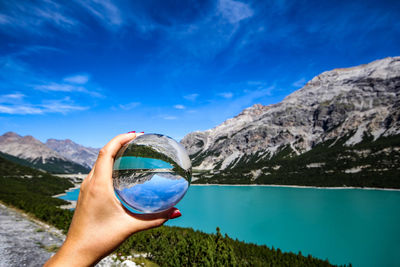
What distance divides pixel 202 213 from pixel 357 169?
87.9 meters

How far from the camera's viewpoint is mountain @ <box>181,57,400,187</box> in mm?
97062

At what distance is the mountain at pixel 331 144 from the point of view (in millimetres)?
97062

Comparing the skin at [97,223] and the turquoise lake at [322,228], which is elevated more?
the skin at [97,223]

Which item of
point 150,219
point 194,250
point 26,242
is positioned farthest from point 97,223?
point 26,242

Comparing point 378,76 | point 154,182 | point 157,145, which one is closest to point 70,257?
point 154,182

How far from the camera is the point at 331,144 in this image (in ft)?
494

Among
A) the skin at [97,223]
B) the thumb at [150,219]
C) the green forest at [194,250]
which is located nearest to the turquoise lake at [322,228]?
the green forest at [194,250]

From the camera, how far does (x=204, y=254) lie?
23.4ft

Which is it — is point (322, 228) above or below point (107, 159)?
below

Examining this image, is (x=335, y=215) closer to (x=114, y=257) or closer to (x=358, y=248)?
(x=358, y=248)

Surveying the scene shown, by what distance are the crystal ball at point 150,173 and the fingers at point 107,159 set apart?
0.11m

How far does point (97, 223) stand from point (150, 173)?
714 millimetres

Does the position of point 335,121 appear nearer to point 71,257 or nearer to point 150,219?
point 150,219

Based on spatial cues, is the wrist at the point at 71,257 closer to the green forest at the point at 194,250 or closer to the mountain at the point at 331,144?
the green forest at the point at 194,250
